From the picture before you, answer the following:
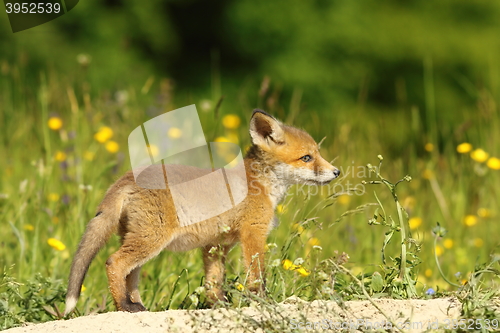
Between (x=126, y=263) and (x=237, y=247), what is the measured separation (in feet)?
5.38

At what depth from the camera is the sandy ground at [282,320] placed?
256 cm

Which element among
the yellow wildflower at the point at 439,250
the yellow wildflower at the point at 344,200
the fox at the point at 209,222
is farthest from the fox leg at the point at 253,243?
the yellow wildflower at the point at 344,200

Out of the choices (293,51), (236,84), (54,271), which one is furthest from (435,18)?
(54,271)

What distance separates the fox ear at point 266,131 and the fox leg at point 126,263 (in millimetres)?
1122

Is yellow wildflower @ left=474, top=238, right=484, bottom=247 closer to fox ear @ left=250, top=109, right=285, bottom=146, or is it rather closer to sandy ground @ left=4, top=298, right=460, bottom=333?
fox ear @ left=250, top=109, right=285, bottom=146

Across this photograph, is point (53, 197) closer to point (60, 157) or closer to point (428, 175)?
point (60, 157)

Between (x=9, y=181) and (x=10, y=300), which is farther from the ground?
(x=10, y=300)

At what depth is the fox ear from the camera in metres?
4.05

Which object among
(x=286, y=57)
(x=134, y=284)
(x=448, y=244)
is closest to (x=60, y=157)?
(x=134, y=284)

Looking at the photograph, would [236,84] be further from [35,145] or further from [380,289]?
[380,289]

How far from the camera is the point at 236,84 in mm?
10789

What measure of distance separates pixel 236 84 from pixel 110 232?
7.64 meters

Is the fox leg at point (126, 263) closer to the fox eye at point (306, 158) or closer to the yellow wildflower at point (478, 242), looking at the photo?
the fox eye at point (306, 158)

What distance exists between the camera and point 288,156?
413cm
